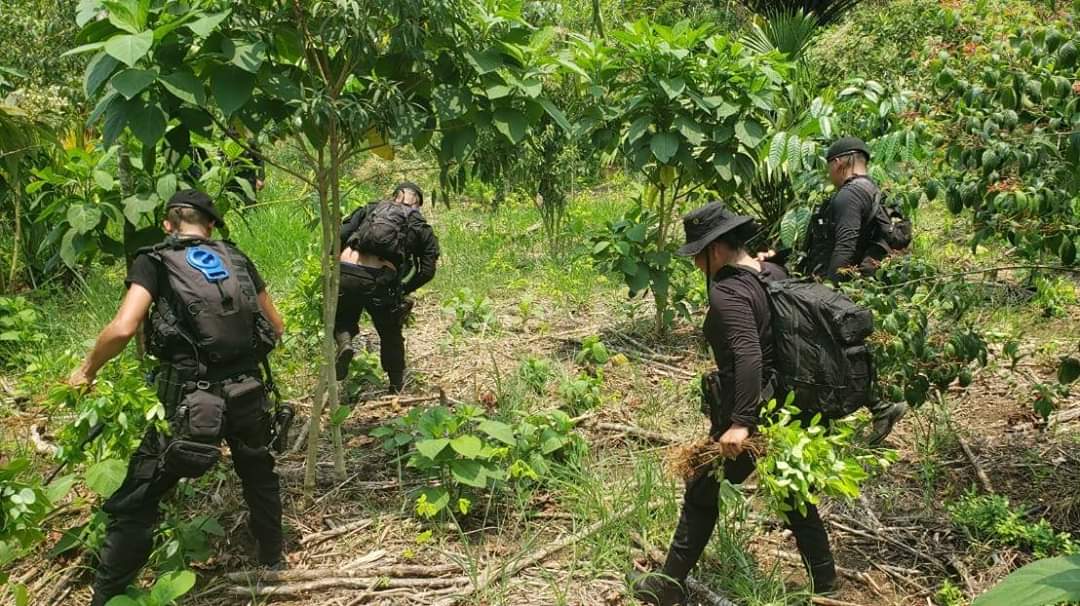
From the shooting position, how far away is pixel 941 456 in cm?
441

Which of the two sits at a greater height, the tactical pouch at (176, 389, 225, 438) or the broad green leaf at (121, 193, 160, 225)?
the broad green leaf at (121, 193, 160, 225)

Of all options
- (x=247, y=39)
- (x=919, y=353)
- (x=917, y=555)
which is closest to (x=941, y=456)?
(x=917, y=555)

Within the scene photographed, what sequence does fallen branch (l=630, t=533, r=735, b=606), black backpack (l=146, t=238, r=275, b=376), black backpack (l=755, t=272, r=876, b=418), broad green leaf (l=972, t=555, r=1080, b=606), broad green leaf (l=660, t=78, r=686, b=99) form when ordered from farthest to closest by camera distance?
broad green leaf (l=660, t=78, r=686, b=99), fallen branch (l=630, t=533, r=735, b=606), black backpack (l=146, t=238, r=275, b=376), black backpack (l=755, t=272, r=876, b=418), broad green leaf (l=972, t=555, r=1080, b=606)

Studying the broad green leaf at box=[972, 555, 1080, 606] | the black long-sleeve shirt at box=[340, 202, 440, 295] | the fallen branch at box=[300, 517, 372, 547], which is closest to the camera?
the broad green leaf at box=[972, 555, 1080, 606]

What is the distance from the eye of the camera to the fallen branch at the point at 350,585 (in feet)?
11.4

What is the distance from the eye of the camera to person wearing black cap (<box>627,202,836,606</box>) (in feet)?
9.84

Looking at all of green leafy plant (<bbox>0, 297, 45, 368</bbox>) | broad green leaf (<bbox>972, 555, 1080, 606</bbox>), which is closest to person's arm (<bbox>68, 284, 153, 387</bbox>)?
broad green leaf (<bbox>972, 555, 1080, 606</bbox>)

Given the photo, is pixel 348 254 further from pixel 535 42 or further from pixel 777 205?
pixel 777 205

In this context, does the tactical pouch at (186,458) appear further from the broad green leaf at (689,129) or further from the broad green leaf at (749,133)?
the broad green leaf at (749,133)

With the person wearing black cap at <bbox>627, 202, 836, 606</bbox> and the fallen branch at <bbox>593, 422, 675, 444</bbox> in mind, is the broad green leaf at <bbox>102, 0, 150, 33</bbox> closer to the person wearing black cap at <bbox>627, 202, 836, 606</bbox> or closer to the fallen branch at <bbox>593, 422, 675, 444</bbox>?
the person wearing black cap at <bbox>627, 202, 836, 606</bbox>

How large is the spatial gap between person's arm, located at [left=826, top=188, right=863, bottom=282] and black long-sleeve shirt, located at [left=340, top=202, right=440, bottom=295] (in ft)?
7.85

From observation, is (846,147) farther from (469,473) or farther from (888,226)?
(469,473)

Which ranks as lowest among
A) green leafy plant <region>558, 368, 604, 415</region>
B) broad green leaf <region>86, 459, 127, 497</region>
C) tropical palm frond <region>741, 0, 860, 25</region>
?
green leafy plant <region>558, 368, 604, 415</region>

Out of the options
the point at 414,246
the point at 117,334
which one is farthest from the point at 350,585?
the point at 414,246
